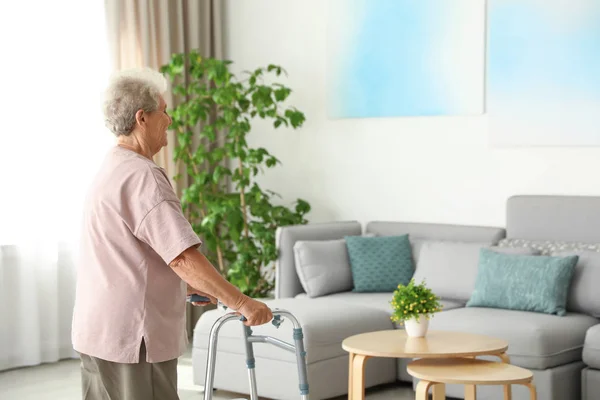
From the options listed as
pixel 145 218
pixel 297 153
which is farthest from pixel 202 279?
pixel 297 153

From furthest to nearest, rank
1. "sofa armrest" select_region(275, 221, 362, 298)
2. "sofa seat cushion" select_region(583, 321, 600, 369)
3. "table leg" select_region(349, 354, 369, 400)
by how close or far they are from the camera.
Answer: "sofa armrest" select_region(275, 221, 362, 298) → "sofa seat cushion" select_region(583, 321, 600, 369) → "table leg" select_region(349, 354, 369, 400)

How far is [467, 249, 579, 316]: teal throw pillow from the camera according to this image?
4.39m

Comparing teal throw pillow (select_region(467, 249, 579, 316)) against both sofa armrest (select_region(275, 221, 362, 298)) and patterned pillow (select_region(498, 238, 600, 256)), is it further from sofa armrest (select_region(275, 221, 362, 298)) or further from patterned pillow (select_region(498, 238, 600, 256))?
sofa armrest (select_region(275, 221, 362, 298))

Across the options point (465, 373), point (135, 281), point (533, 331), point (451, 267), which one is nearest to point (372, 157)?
point (451, 267)

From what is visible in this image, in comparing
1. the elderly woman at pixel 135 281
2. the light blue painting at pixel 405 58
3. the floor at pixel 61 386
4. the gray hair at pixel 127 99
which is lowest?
the floor at pixel 61 386

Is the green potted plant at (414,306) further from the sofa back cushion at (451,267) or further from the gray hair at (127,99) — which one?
the gray hair at (127,99)

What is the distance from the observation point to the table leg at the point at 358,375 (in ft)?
12.0

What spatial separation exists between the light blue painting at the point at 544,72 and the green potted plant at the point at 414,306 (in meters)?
1.60

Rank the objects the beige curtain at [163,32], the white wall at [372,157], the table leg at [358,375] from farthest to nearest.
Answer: the beige curtain at [163,32], the white wall at [372,157], the table leg at [358,375]

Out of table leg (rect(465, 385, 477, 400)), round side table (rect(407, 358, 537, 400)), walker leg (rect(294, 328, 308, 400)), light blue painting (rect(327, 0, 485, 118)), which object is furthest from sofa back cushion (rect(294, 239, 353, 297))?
walker leg (rect(294, 328, 308, 400))

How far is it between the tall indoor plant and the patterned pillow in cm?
138

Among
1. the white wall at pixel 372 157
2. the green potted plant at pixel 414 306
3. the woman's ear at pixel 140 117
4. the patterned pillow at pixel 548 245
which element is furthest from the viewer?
the white wall at pixel 372 157

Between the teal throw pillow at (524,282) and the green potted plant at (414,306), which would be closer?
the green potted plant at (414,306)

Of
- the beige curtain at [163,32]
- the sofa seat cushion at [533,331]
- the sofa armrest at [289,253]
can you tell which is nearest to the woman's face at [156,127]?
the sofa seat cushion at [533,331]
